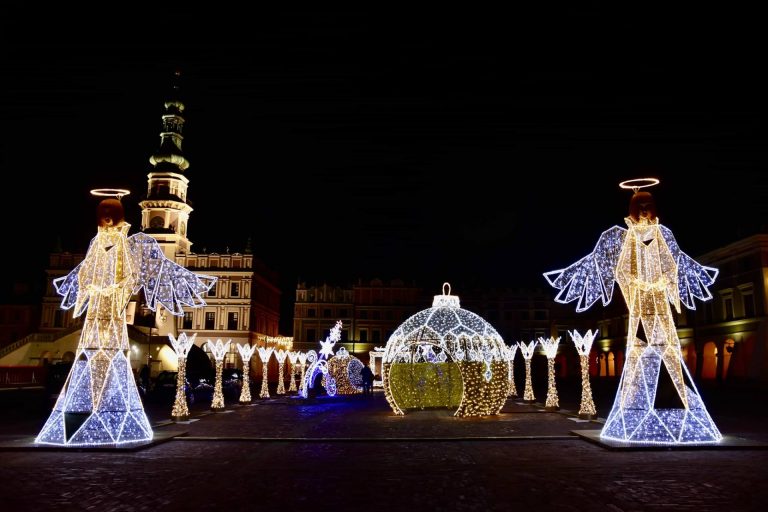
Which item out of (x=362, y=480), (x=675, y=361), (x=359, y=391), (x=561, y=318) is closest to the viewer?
(x=362, y=480)

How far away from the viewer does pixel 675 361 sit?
12.2 meters

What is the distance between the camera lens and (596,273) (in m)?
13.6

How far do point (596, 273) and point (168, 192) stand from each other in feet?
165

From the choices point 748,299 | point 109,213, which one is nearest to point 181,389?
point 109,213

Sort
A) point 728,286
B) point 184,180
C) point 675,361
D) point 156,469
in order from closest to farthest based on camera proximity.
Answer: point 156,469
point 675,361
point 728,286
point 184,180

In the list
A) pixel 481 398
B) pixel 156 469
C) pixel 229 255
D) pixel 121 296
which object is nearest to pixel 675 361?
pixel 481 398

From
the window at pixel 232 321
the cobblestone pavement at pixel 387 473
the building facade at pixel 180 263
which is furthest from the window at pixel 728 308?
the window at pixel 232 321

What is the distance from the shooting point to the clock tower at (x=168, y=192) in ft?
188

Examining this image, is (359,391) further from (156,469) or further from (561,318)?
(561,318)

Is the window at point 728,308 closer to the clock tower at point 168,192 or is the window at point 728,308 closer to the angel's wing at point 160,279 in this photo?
the angel's wing at point 160,279

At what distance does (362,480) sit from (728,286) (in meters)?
38.3

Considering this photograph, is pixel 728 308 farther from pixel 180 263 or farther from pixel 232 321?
pixel 180 263

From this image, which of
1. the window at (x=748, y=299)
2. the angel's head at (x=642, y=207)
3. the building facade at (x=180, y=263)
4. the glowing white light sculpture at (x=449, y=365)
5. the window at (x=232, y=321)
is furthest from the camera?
the window at (x=232, y=321)

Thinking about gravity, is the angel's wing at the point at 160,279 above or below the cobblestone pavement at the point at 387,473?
above
